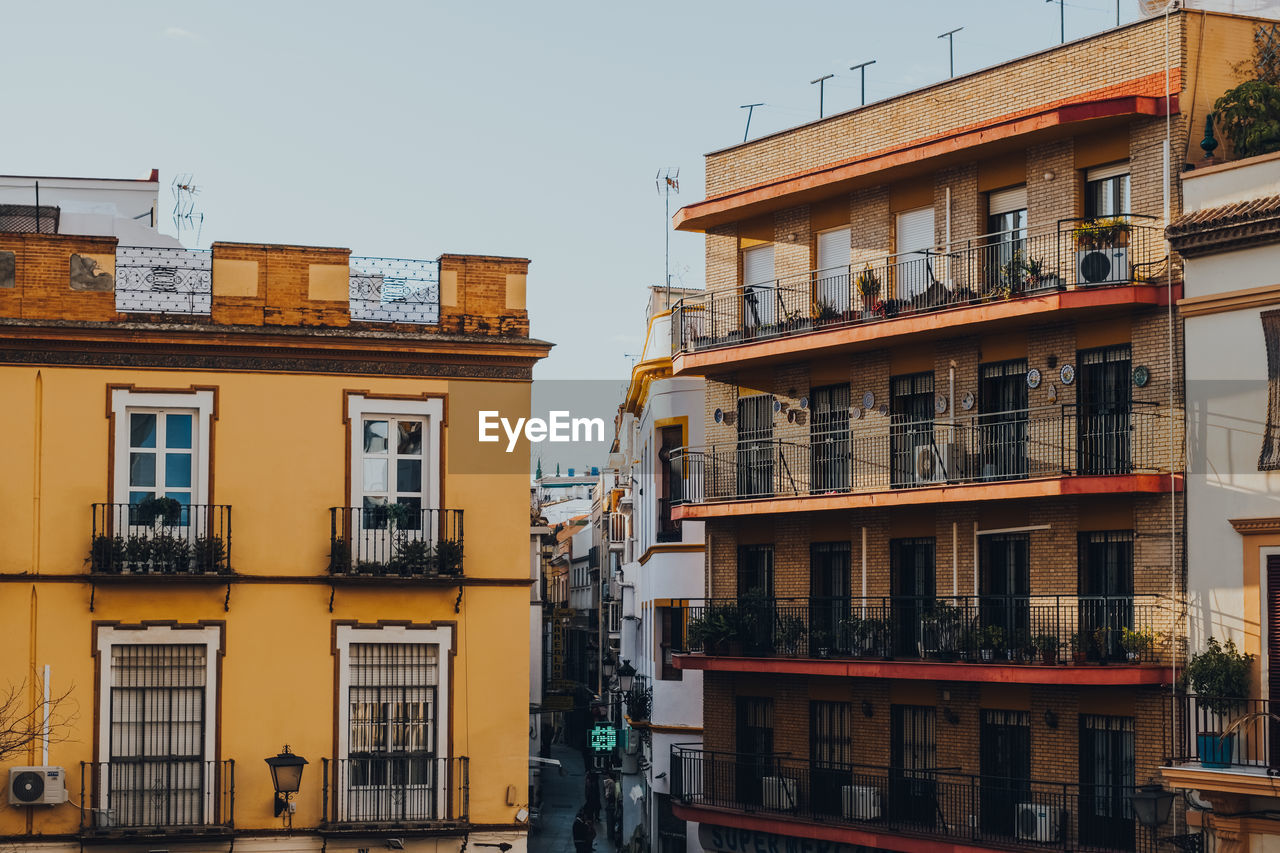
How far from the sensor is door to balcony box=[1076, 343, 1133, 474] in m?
28.2

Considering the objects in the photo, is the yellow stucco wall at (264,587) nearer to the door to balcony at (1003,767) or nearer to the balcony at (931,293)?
the balcony at (931,293)

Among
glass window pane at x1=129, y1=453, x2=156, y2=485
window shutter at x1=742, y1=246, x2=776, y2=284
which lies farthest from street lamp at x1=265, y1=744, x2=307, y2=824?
window shutter at x1=742, y1=246, x2=776, y2=284

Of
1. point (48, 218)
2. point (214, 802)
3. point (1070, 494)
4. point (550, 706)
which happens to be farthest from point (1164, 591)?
point (550, 706)

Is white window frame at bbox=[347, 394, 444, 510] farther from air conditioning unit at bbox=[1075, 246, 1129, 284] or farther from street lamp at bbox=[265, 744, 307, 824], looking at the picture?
air conditioning unit at bbox=[1075, 246, 1129, 284]

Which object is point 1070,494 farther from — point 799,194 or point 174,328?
point 174,328

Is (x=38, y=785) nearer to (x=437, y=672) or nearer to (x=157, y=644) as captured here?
(x=157, y=644)

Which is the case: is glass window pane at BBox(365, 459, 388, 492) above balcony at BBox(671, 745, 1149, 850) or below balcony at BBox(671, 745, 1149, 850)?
above

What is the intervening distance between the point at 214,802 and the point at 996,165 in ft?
55.0

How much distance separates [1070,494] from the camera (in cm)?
2803

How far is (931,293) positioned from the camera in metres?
31.2

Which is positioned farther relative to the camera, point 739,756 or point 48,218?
point 739,756

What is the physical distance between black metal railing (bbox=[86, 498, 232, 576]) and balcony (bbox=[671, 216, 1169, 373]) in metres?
12.1

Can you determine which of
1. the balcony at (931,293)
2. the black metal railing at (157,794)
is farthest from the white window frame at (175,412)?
the balcony at (931,293)

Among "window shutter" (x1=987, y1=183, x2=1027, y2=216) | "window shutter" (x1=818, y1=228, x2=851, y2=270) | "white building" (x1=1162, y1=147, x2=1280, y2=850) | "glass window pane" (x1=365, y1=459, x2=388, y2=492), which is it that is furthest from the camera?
"window shutter" (x1=818, y1=228, x2=851, y2=270)
